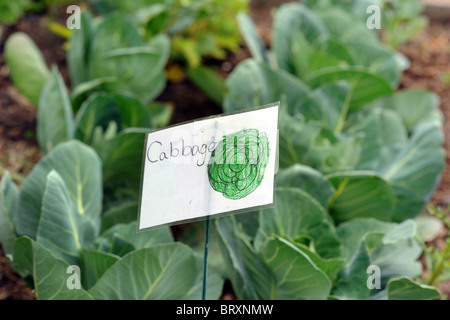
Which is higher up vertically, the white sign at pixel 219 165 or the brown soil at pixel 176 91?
the brown soil at pixel 176 91

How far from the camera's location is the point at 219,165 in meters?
1.28

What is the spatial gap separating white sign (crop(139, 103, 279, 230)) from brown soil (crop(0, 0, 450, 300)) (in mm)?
633

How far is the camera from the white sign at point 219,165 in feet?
4.21

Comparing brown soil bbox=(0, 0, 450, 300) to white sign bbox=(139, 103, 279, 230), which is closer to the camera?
white sign bbox=(139, 103, 279, 230)

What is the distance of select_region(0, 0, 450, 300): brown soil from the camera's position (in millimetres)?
2285

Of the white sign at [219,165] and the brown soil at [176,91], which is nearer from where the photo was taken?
the white sign at [219,165]

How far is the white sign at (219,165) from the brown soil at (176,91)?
633mm

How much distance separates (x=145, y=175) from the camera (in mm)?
1314

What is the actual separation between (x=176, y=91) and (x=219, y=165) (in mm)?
1642

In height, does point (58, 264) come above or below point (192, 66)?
below

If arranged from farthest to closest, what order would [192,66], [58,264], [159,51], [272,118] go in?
1. [192,66]
2. [159,51]
3. [58,264]
4. [272,118]

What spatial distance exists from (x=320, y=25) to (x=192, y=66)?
60 cm
